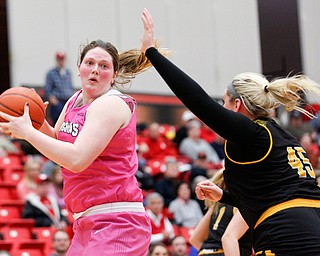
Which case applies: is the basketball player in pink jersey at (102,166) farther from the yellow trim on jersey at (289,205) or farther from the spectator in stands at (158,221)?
the spectator in stands at (158,221)

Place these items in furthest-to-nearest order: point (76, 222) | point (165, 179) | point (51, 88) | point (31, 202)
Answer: point (51, 88), point (165, 179), point (31, 202), point (76, 222)

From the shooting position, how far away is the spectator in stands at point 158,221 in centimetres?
929

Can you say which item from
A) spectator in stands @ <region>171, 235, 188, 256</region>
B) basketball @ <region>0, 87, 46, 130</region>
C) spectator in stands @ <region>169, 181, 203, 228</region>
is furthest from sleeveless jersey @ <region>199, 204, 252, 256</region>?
spectator in stands @ <region>169, 181, 203, 228</region>

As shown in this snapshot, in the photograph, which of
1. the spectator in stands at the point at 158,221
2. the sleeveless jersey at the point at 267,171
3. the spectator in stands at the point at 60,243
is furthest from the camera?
the spectator in stands at the point at 158,221

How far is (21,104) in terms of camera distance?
377 cm

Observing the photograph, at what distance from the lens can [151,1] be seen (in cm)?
1596

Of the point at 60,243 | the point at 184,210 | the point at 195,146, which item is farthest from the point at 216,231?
the point at 195,146

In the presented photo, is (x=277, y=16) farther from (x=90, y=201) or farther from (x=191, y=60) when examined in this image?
(x=90, y=201)

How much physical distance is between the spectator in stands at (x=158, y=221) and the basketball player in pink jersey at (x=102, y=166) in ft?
17.8

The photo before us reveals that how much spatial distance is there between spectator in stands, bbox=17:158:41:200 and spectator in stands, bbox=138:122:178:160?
11.3 feet

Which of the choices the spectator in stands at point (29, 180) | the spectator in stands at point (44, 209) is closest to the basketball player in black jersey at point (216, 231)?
the spectator in stands at point (44, 209)

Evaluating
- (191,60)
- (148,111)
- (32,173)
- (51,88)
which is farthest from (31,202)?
(191,60)

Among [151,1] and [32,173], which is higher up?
[151,1]

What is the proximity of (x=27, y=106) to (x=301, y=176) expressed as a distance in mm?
1418
